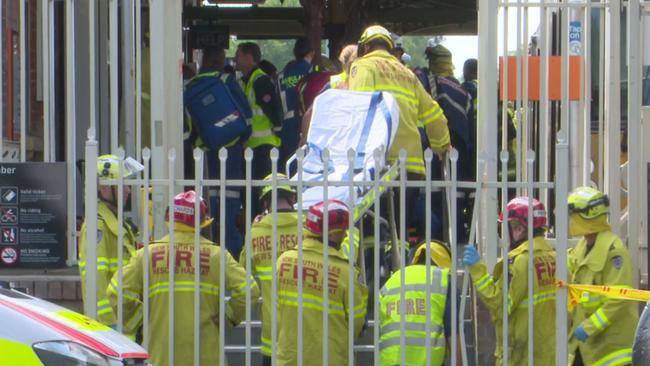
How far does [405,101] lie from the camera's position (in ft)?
33.3

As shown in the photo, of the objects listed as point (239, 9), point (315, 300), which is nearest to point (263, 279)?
point (315, 300)

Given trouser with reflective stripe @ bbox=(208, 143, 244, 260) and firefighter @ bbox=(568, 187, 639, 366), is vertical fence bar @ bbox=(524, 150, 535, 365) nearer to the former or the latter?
firefighter @ bbox=(568, 187, 639, 366)

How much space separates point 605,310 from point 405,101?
2.03 metres

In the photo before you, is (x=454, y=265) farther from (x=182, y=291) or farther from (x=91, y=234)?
(x=91, y=234)

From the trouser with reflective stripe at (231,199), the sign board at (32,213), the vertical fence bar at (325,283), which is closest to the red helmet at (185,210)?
the vertical fence bar at (325,283)

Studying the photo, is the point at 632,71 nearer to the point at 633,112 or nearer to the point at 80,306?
the point at 633,112

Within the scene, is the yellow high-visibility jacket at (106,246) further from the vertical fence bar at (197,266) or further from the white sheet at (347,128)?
the white sheet at (347,128)

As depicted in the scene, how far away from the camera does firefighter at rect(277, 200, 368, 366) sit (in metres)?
8.41

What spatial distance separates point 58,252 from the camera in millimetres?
9641

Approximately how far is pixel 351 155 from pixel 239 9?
1232 cm

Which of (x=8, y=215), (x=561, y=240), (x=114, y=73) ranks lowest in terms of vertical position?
(x=561, y=240)

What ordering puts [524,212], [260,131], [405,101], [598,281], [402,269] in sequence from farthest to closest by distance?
[260,131] < [405,101] < [598,281] < [524,212] < [402,269]

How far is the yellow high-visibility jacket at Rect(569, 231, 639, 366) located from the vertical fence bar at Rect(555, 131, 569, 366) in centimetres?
82

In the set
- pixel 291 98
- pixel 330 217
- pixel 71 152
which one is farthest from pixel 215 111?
pixel 330 217
